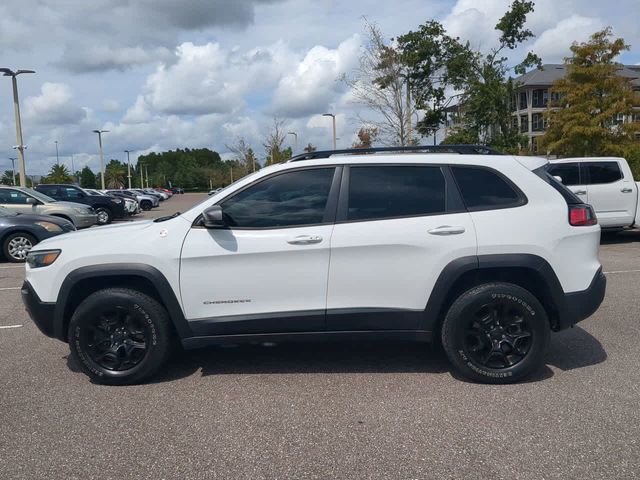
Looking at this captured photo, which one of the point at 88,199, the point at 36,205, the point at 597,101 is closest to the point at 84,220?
the point at 36,205

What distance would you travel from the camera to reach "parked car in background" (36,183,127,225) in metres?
22.2

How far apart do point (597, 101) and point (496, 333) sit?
23171 mm

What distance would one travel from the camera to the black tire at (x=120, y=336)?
437 centimetres

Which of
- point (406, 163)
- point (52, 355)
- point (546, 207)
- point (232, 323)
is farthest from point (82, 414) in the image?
point (546, 207)

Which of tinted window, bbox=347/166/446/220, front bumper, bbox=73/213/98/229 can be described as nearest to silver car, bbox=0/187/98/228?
front bumper, bbox=73/213/98/229

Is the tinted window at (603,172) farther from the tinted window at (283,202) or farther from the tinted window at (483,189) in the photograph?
the tinted window at (283,202)

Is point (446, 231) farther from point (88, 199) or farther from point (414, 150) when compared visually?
point (88, 199)

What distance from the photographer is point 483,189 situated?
4.51 metres

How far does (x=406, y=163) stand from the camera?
4.56m

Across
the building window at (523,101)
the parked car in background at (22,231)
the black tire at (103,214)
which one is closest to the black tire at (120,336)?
the parked car in background at (22,231)

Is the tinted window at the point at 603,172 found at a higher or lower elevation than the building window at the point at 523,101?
lower

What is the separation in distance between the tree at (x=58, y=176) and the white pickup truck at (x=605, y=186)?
6390 cm

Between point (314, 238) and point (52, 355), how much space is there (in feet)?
9.40

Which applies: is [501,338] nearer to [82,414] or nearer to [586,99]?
[82,414]
